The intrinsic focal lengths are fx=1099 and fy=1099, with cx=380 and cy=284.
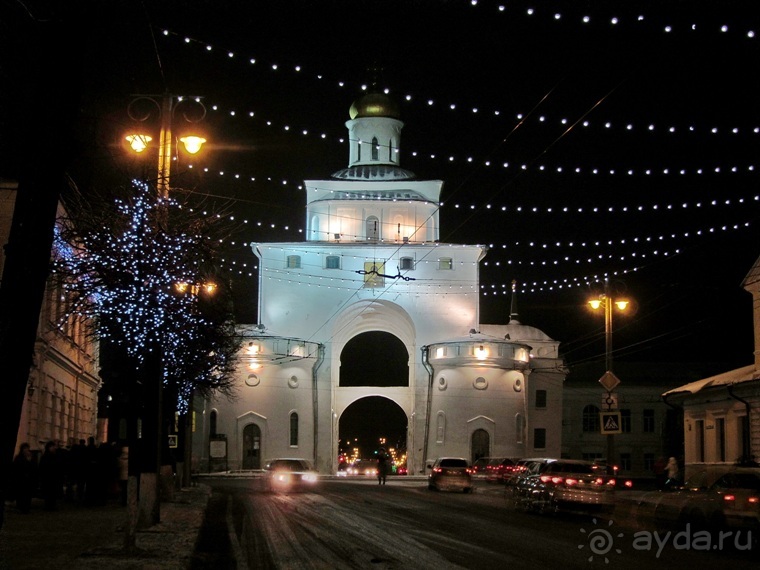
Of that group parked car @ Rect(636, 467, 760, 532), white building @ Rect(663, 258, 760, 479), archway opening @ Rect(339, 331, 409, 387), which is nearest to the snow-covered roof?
white building @ Rect(663, 258, 760, 479)

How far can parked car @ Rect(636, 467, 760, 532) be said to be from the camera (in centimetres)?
1756

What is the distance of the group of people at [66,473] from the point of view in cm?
2212

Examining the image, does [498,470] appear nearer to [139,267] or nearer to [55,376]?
[55,376]

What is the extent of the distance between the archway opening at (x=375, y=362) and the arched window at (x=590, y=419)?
13.8 m

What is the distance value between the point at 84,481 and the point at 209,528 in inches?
275

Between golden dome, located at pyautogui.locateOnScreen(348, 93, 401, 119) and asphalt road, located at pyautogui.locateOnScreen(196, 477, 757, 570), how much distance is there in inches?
1805

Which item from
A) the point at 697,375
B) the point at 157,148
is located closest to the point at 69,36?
the point at 157,148

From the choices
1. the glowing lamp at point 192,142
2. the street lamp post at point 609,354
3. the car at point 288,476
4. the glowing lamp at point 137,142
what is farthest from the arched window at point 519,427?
the glowing lamp at point 137,142

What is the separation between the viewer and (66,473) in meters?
27.3

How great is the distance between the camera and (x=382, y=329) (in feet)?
246

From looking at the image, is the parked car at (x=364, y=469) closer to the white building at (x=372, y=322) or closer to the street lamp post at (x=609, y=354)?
the white building at (x=372, y=322)

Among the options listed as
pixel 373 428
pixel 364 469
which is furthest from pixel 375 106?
pixel 373 428

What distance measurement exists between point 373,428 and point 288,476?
63173 millimetres

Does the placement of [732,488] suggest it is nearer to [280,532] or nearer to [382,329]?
[280,532]
